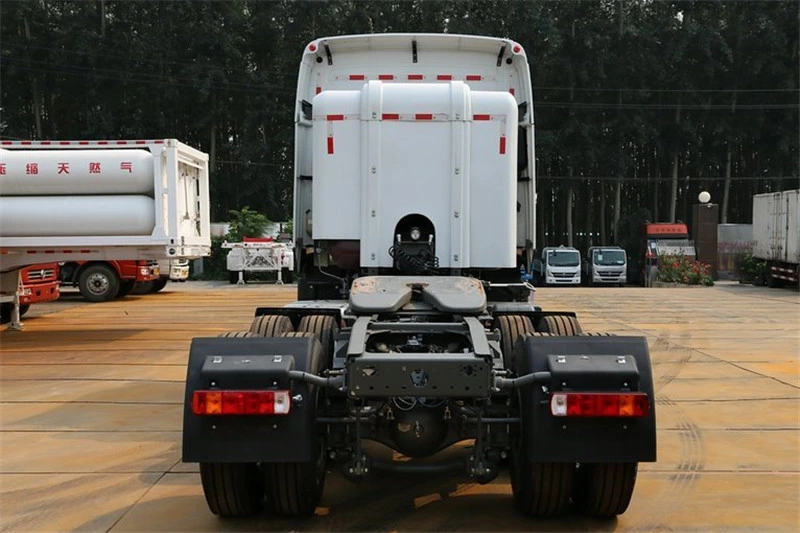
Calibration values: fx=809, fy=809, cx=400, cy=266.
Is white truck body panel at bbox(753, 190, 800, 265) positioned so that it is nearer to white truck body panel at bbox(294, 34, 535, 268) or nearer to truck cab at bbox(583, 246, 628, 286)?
truck cab at bbox(583, 246, 628, 286)

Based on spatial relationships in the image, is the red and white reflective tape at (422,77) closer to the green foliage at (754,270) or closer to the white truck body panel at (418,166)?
the white truck body panel at (418,166)

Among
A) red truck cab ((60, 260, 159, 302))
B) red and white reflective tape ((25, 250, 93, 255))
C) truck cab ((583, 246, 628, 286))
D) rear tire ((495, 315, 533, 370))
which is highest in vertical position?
red and white reflective tape ((25, 250, 93, 255))

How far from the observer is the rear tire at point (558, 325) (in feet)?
18.5

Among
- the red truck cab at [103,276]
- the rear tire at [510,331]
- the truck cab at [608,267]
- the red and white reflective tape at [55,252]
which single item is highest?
the red and white reflective tape at [55,252]

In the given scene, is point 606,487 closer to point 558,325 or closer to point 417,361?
point 558,325

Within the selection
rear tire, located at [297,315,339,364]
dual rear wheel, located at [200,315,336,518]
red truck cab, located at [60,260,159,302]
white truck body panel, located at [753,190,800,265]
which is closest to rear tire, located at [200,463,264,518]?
dual rear wheel, located at [200,315,336,518]

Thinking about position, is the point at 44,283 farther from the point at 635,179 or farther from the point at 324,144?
the point at 635,179

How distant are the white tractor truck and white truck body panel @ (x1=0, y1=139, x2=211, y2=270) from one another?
5.72 metres

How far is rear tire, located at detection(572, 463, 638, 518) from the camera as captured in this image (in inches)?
187

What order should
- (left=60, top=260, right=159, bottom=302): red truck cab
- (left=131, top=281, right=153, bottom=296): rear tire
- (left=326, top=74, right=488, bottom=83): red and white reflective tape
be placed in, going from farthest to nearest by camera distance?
(left=131, top=281, right=153, bottom=296): rear tire, (left=60, top=260, right=159, bottom=302): red truck cab, (left=326, top=74, right=488, bottom=83): red and white reflective tape

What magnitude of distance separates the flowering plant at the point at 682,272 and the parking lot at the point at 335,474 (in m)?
17.2

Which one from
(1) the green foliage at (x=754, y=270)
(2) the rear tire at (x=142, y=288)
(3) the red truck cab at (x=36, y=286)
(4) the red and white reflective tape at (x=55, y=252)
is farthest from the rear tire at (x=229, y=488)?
(1) the green foliage at (x=754, y=270)

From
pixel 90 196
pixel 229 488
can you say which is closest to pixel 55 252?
pixel 90 196

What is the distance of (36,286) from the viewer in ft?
49.7
